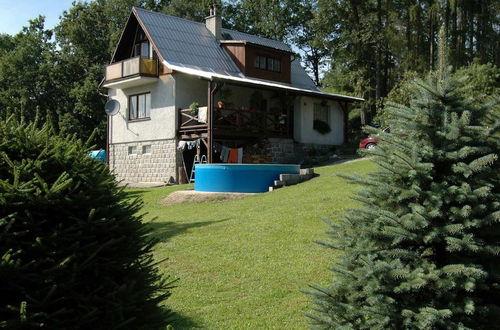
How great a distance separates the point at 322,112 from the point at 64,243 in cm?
2482

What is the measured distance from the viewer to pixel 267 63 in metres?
26.2

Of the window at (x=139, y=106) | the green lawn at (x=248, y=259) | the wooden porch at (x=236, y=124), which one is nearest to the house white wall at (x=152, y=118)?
the window at (x=139, y=106)

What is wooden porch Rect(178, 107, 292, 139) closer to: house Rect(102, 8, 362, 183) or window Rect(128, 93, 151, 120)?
house Rect(102, 8, 362, 183)

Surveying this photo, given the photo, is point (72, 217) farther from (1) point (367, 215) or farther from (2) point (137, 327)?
(1) point (367, 215)

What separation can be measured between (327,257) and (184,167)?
52.7 ft

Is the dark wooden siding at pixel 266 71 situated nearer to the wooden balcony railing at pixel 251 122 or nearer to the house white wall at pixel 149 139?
the wooden balcony railing at pixel 251 122

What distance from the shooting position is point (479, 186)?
3379 millimetres

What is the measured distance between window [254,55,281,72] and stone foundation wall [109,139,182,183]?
6346 mm

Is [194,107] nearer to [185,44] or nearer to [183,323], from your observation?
[185,44]

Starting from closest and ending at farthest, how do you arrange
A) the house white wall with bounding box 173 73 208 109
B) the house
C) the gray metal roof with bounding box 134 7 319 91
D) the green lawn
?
the green lawn < the house < the house white wall with bounding box 173 73 208 109 < the gray metal roof with bounding box 134 7 319 91

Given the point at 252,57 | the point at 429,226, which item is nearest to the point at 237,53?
the point at 252,57

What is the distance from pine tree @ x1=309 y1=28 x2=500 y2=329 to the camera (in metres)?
3.25

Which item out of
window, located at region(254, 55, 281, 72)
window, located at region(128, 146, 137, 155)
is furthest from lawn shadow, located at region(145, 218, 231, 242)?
window, located at region(254, 55, 281, 72)

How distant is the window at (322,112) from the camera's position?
1050 inches
